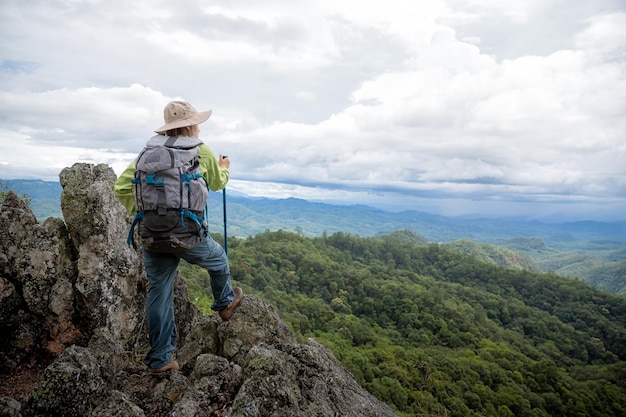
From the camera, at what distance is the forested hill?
4694 centimetres

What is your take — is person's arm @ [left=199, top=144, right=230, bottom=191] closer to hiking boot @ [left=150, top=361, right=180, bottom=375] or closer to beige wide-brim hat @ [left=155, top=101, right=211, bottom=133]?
beige wide-brim hat @ [left=155, top=101, right=211, bottom=133]

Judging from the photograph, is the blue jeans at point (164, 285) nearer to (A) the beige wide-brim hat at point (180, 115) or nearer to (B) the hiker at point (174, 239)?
(B) the hiker at point (174, 239)

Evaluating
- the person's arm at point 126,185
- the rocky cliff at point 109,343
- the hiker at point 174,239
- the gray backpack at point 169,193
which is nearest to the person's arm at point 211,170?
the hiker at point 174,239

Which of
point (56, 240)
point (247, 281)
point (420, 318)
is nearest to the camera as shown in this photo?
point (56, 240)

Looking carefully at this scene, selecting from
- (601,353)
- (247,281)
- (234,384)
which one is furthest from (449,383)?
(601,353)

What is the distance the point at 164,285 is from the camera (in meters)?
4.94

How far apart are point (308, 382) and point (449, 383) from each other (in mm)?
49853

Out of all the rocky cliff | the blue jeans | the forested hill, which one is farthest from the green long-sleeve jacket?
the forested hill

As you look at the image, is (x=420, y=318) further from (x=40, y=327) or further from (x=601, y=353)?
(x=40, y=327)

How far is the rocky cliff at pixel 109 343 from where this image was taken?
13.7 ft

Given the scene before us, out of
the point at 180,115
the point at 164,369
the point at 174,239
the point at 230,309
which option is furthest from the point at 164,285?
the point at 180,115

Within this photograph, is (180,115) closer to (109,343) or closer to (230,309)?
(230,309)

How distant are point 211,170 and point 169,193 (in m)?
0.73

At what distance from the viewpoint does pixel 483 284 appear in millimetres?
141375
